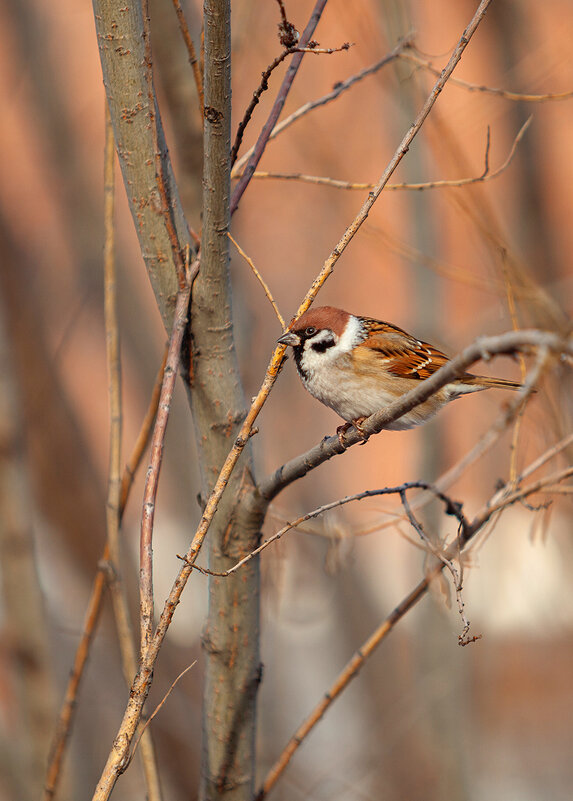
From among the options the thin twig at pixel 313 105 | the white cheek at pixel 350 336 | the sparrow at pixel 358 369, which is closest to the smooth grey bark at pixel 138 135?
the thin twig at pixel 313 105

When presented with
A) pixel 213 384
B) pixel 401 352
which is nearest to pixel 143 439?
pixel 213 384

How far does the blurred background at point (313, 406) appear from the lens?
9.70 ft

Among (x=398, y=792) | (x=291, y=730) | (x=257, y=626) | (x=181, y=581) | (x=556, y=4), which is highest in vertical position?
(x=556, y=4)

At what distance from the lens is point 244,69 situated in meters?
3.87

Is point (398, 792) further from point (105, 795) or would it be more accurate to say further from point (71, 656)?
point (105, 795)

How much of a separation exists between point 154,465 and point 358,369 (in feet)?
4.08

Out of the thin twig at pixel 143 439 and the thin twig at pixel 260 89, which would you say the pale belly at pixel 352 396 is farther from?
the thin twig at pixel 260 89

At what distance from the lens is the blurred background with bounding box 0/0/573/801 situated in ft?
9.70

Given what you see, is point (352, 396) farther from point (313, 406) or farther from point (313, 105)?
point (313, 406)

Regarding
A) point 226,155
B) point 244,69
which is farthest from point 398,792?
point 226,155

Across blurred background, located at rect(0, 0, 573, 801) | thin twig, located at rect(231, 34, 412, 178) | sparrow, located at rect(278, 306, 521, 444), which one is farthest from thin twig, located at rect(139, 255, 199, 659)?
blurred background, located at rect(0, 0, 573, 801)

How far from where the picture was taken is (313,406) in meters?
5.17

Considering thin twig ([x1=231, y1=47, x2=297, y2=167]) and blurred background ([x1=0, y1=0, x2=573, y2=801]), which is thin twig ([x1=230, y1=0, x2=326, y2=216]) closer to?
thin twig ([x1=231, y1=47, x2=297, y2=167])

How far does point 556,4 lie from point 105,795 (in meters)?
6.03
